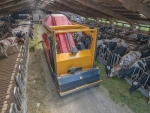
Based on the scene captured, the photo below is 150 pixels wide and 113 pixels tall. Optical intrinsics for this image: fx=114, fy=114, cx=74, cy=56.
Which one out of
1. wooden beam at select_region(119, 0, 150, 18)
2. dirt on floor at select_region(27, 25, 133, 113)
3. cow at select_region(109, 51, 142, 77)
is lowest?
dirt on floor at select_region(27, 25, 133, 113)

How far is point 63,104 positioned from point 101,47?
384 centimetres

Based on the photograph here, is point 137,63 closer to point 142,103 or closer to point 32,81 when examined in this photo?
point 142,103

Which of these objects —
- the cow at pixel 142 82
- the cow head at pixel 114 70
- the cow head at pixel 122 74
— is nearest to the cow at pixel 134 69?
the cow head at pixel 122 74

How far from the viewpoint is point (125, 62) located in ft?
15.8

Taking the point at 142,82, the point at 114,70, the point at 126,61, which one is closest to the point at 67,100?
the point at 114,70

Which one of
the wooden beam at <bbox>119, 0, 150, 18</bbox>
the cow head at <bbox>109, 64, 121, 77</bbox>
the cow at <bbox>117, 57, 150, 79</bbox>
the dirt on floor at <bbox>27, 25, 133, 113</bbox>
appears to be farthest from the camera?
the cow head at <bbox>109, 64, 121, 77</bbox>

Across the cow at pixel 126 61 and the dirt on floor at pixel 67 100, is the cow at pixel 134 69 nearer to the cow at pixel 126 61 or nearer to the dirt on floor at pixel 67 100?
the cow at pixel 126 61

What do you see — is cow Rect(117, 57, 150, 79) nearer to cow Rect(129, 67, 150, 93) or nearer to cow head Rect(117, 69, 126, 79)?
cow head Rect(117, 69, 126, 79)

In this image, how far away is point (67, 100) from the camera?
12.4 feet

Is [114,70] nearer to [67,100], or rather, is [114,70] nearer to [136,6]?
[67,100]

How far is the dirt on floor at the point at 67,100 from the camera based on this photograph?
342 cm

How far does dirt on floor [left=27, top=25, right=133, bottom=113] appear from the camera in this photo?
11.2ft

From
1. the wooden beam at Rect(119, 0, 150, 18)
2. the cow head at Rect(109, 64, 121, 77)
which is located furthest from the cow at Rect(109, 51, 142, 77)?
the wooden beam at Rect(119, 0, 150, 18)

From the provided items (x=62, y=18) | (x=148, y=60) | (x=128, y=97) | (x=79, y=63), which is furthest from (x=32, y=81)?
(x=148, y=60)
